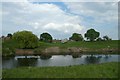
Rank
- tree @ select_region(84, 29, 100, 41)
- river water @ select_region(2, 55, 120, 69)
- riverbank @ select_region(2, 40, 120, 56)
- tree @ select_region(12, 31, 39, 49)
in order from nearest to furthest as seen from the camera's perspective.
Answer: river water @ select_region(2, 55, 120, 69)
riverbank @ select_region(2, 40, 120, 56)
tree @ select_region(12, 31, 39, 49)
tree @ select_region(84, 29, 100, 41)

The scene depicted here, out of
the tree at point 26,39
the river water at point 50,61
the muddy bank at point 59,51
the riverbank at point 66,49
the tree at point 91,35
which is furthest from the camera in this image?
the tree at point 91,35

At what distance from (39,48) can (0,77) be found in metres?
A: 87.2

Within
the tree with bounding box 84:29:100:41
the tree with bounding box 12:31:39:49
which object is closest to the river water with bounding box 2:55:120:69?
the tree with bounding box 12:31:39:49

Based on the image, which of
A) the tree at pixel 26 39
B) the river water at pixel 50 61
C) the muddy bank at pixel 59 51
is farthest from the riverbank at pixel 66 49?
the river water at pixel 50 61

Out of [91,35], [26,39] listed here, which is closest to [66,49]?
[26,39]

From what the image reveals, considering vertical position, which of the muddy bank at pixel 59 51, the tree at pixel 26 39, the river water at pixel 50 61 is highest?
the tree at pixel 26 39

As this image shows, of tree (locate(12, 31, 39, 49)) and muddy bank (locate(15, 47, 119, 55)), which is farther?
tree (locate(12, 31, 39, 49))

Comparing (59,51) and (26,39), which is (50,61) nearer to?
(26,39)

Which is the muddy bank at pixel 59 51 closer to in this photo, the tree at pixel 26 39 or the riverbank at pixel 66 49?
the riverbank at pixel 66 49

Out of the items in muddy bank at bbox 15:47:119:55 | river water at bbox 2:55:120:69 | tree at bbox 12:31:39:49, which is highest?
tree at bbox 12:31:39:49

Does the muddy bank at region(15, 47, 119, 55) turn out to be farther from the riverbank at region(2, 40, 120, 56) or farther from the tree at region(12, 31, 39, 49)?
the tree at region(12, 31, 39, 49)

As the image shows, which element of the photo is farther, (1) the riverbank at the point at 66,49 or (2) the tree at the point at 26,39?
(2) the tree at the point at 26,39

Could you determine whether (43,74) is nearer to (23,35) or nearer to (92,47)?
(23,35)

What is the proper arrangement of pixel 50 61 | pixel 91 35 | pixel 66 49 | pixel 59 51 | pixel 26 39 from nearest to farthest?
pixel 50 61
pixel 26 39
pixel 59 51
pixel 66 49
pixel 91 35
